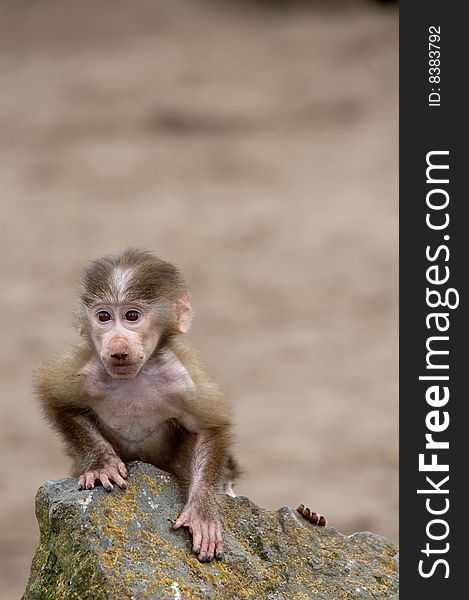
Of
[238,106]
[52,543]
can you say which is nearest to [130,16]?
[238,106]

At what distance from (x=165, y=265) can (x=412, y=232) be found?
2.01 m

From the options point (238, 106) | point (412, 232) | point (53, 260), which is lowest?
point (412, 232)

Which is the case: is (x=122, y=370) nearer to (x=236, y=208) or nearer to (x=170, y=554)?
(x=170, y=554)

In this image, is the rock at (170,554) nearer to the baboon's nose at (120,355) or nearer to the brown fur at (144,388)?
the brown fur at (144,388)

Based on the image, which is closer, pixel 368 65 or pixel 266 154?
pixel 266 154

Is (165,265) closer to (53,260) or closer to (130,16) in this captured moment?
(53,260)

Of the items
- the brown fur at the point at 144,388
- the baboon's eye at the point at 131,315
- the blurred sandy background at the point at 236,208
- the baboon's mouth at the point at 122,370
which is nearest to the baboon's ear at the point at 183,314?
the brown fur at the point at 144,388

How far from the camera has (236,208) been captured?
661 inches

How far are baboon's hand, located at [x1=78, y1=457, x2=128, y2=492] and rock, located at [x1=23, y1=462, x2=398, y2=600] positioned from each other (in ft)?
0.10

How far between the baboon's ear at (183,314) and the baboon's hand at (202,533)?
0.93 m

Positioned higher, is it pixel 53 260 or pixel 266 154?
pixel 266 154

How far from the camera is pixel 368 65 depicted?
66.8 ft

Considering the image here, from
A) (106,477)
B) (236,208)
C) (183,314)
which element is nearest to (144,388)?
(183,314)

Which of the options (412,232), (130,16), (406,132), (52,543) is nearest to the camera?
(52,543)
